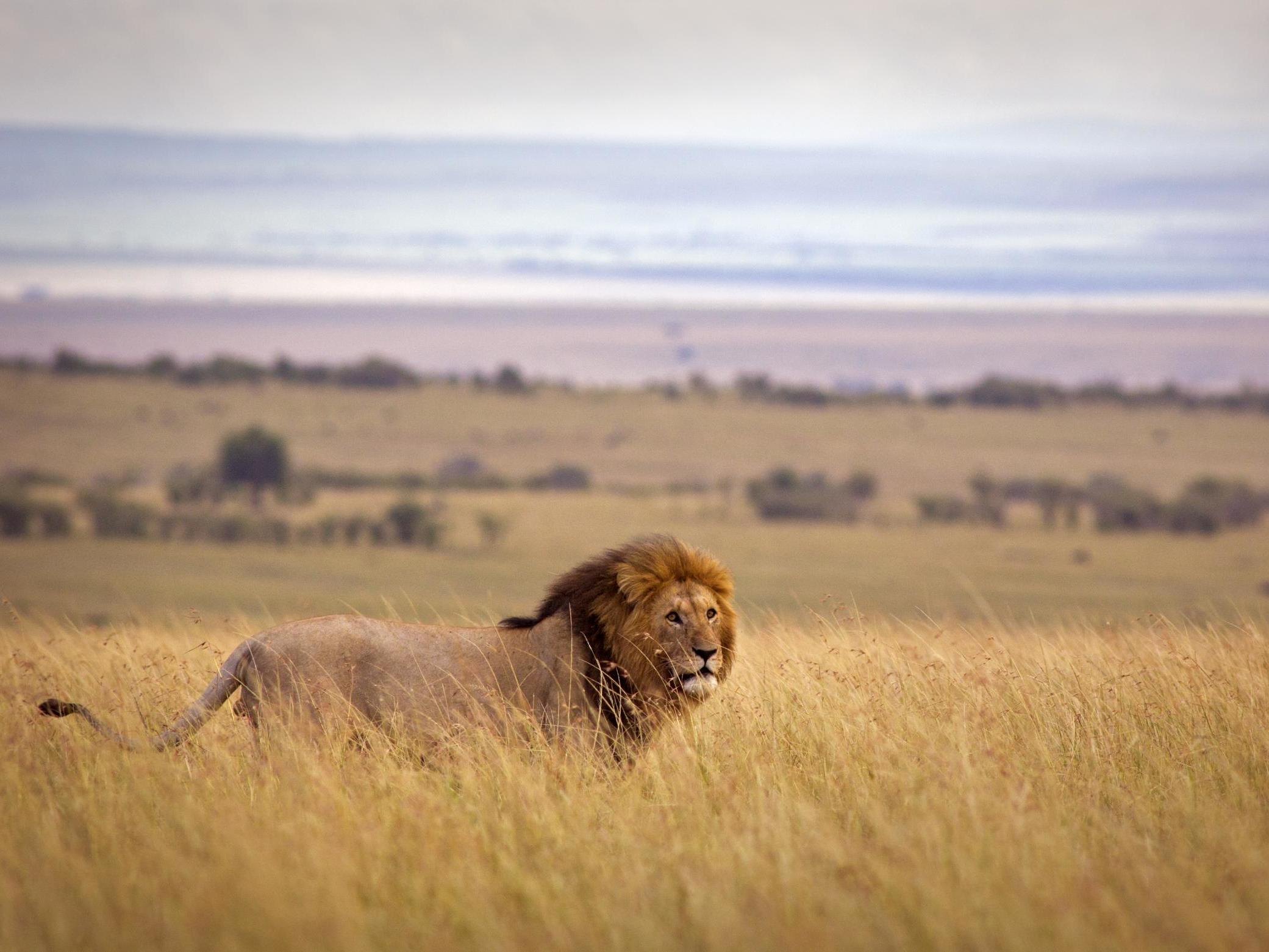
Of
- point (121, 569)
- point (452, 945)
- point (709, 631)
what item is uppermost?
point (709, 631)

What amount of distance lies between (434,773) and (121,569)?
37.9 m

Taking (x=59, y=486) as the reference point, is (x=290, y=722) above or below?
above

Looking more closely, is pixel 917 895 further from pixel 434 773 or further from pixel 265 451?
pixel 265 451

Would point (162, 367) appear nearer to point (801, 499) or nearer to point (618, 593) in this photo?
point (801, 499)

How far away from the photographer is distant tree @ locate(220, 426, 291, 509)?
58062mm

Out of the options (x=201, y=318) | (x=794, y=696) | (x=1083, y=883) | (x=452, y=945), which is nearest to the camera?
(x=452, y=945)

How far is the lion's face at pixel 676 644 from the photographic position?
664cm

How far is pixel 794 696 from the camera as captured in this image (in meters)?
7.48

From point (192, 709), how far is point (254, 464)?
53282 mm

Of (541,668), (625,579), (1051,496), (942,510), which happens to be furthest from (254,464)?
(625,579)

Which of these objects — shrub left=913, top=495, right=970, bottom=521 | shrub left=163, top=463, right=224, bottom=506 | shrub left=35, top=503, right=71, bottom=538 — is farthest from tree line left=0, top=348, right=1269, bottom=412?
shrub left=35, top=503, right=71, bottom=538

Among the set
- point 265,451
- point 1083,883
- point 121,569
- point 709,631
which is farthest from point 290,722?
point 265,451

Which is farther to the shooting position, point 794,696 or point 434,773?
point 794,696

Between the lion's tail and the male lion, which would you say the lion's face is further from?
the lion's tail
